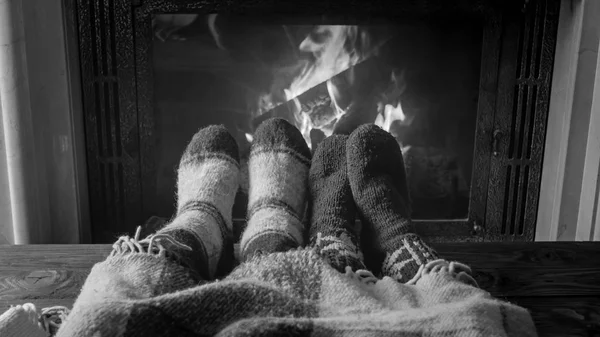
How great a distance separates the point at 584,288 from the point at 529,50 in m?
0.73

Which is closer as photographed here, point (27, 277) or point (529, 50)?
point (27, 277)

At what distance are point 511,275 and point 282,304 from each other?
0.46 m

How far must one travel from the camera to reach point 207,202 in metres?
0.85

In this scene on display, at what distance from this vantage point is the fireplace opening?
141cm

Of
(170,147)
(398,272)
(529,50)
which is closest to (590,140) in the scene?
(529,50)


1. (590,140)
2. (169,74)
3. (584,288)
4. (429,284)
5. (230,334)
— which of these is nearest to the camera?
(230,334)

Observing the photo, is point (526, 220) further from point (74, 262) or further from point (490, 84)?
point (74, 262)

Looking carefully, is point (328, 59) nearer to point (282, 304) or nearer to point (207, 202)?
point (207, 202)

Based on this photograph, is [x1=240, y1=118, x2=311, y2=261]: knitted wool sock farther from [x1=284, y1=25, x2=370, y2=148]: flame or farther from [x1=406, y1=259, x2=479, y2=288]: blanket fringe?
[x1=284, y1=25, x2=370, y2=148]: flame

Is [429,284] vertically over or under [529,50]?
under

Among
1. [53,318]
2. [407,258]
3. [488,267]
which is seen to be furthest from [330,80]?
[53,318]

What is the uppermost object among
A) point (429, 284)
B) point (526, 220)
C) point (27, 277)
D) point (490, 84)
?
point (490, 84)

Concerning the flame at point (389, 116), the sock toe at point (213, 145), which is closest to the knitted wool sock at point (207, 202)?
the sock toe at point (213, 145)

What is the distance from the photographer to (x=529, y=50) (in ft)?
4.45
